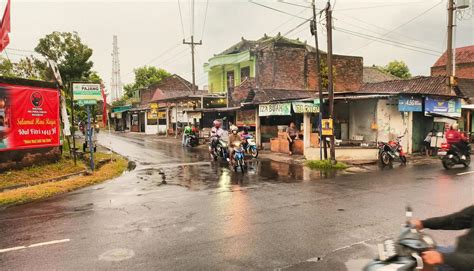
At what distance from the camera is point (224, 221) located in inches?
276

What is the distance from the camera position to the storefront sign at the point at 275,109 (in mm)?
19984

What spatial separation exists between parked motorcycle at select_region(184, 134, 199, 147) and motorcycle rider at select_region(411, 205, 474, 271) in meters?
23.3

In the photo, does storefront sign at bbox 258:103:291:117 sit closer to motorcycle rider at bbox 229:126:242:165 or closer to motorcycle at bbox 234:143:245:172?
motorcycle rider at bbox 229:126:242:165

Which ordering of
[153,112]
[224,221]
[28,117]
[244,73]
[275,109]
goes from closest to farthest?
[224,221]
[28,117]
[275,109]
[244,73]
[153,112]

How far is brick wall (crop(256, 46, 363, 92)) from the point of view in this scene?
106ft

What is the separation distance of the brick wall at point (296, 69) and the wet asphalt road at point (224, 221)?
20883 mm

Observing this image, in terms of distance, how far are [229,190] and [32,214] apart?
4.81m

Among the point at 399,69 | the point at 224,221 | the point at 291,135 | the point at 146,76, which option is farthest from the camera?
the point at 146,76

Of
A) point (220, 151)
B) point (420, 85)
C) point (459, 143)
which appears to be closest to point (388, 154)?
point (459, 143)

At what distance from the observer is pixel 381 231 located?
20.7 ft

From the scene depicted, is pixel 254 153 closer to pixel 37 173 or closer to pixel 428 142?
pixel 428 142

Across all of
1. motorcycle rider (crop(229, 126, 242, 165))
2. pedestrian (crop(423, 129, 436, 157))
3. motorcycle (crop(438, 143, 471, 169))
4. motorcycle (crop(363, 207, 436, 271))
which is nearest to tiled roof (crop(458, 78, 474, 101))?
pedestrian (crop(423, 129, 436, 157))

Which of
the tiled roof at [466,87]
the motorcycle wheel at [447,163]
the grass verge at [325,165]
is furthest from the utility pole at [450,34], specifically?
the tiled roof at [466,87]

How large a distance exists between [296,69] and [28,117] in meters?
24.2
